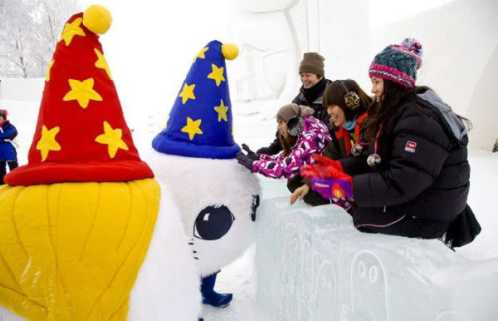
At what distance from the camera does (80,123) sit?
1161mm

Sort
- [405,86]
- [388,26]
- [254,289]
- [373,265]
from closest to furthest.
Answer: [373,265] → [405,86] → [254,289] → [388,26]

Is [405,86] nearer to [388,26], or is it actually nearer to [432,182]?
[432,182]

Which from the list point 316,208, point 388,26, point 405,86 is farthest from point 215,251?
point 388,26

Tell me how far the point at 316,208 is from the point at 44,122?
1185 millimetres

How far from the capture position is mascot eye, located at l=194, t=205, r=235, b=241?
5.04 ft

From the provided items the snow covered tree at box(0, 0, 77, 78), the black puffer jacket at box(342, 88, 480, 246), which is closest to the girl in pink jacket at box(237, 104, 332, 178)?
the black puffer jacket at box(342, 88, 480, 246)

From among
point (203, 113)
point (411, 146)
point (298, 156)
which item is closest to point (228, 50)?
point (203, 113)

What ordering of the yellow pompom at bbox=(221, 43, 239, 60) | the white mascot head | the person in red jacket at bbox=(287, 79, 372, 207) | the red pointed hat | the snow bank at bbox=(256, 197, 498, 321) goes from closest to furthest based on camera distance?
1. the snow bank at bbox=(256, 197, 498, 321)
2. the red pointed hat
3. the white mascot head
4. the yellow pompom at bbox=(221, 43, 239, 60)
5. the person in red jacket at bbox=(287, 79, 372, 207)

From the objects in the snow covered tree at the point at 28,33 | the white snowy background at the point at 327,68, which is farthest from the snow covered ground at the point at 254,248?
the snow covered tree at the point at 28,33

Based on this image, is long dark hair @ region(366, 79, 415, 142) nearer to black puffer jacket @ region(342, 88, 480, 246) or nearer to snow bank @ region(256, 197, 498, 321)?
black puffer jacket @ region(342, 88, 480, 246)

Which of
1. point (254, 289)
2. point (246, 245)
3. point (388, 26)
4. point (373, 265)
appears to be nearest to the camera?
point (373, 265)

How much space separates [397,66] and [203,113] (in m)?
0.80

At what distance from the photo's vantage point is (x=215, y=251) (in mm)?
1622

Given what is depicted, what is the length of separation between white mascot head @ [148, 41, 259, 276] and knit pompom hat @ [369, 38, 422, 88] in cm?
67
